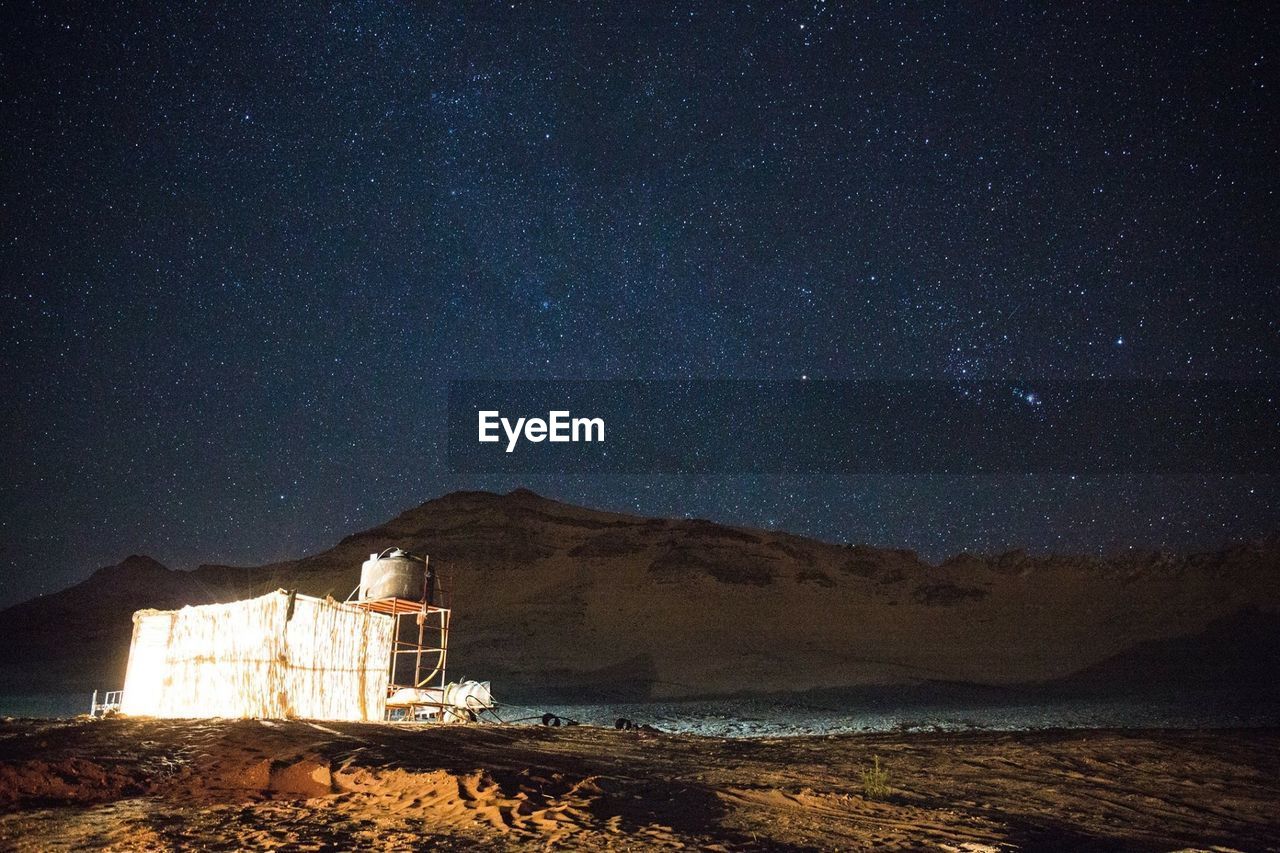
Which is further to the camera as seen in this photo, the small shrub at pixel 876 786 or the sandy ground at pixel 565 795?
the small shrub at pixel 876 786

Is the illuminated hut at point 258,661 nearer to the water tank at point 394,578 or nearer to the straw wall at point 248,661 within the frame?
the straw wall at point 248,661

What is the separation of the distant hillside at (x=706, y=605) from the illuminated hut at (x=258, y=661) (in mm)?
19968

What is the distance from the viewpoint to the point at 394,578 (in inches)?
734

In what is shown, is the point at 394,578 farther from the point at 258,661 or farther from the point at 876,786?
the point at 876,786

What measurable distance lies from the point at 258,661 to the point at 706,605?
3653cm

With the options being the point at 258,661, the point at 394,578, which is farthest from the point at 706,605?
the point at 258,661

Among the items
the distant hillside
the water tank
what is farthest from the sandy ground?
the distant hillside

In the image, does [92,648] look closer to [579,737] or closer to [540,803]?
[579,737]

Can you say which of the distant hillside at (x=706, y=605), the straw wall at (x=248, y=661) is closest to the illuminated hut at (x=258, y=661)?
the straw wall at (x=248, y=661)

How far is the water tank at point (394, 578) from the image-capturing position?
60.8 ft

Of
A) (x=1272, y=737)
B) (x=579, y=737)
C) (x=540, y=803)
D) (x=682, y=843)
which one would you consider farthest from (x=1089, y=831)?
(x=1272, y=737)

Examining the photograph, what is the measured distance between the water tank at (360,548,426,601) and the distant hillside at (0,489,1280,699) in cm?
1793

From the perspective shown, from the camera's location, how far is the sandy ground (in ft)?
20.4

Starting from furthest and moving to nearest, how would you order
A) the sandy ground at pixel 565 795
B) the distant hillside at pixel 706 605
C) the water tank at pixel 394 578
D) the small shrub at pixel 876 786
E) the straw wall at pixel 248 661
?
the distant hillside at pixel 706 605 → the water tank at pixel 394 578 → the straw wall at pixel 248 661 → the small shrub at pixel 876 786 → the sandy ground at pixel 565 795
